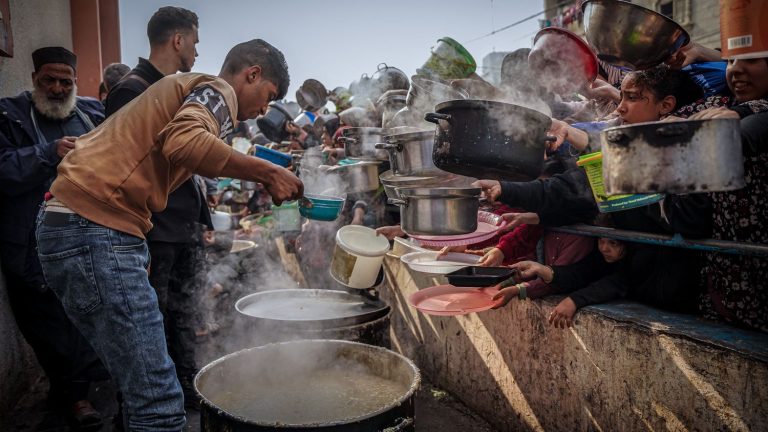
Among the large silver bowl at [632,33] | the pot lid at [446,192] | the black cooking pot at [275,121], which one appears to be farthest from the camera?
the black cooking pot at [275,121]

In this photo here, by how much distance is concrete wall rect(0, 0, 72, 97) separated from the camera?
4.26m

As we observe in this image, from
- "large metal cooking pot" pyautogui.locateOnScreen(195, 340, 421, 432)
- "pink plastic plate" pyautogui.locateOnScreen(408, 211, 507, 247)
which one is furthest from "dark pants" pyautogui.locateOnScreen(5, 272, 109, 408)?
"pink plastic plate" pyautogui.locateOnScreen(408, 211, 507, 247)

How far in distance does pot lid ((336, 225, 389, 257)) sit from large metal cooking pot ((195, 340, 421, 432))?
36.5 inches

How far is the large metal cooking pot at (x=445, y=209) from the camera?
2605mm

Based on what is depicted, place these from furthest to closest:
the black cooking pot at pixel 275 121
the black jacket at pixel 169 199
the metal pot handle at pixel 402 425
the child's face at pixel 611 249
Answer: the black cooking pot at pixel 275 121 < the black jacket at pixel 169 199 < the child's face at pixel 611 249 < the metal pot handle at pixel 402 425

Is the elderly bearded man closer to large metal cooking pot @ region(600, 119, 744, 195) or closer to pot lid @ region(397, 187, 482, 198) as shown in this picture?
pot lid @ region(397, 187, 482, 198)

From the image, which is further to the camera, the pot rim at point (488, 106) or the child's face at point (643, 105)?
the child's face at point (643, 105)

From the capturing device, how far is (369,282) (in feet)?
12.5

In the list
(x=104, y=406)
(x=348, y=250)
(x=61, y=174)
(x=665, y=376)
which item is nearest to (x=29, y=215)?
(x=104, y=406)

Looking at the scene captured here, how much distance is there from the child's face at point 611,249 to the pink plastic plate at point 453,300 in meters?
0.67

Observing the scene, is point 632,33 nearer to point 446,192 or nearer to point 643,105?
point 643,105

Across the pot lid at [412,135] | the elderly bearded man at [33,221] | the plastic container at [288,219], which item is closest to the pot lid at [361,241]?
the pot lid at [412,135]

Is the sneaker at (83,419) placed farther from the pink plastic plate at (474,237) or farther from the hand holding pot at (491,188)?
the hand holding pot at (491,188)

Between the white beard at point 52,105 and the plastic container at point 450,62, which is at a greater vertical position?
the plastic container at point 450,62
